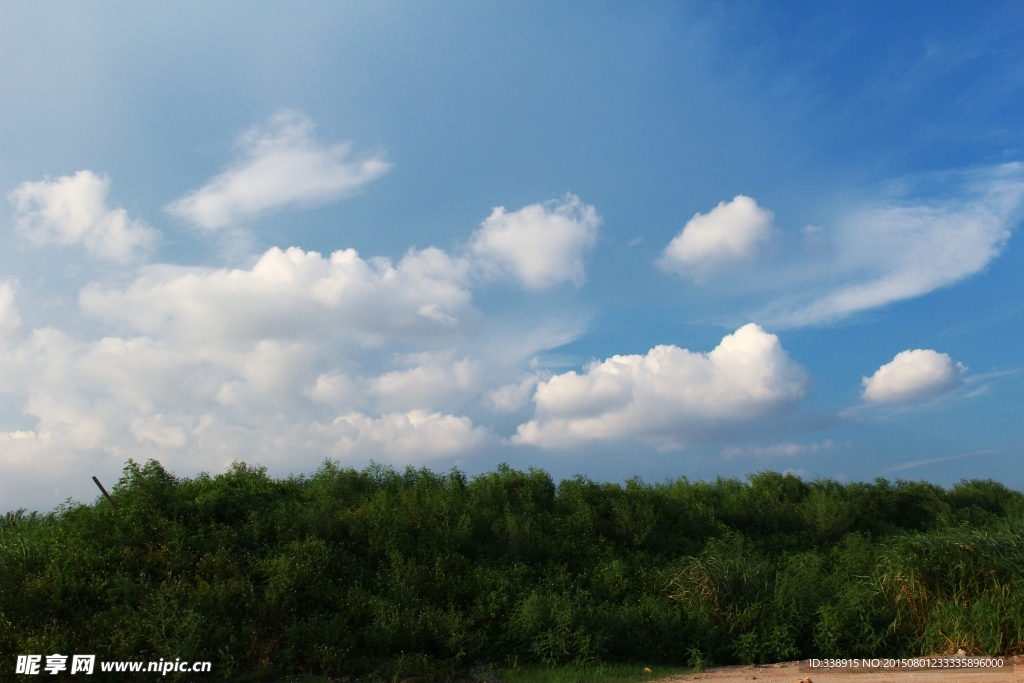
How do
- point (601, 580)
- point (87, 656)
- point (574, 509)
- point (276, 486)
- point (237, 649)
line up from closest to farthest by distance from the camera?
point (87, 656) < point (237, 649) < point (601, 580) < point (276, 486) < point (574, 509)

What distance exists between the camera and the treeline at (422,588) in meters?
10.4

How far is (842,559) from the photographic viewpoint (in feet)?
53.5

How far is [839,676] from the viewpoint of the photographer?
1031 cm

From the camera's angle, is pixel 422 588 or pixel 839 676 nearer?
pixel 839 676

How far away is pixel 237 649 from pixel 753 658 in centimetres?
803

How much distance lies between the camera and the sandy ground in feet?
31.1

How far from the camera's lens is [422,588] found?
12.7 metres

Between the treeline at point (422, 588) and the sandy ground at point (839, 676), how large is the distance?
0.74 m

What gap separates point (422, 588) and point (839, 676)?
674 centimetres

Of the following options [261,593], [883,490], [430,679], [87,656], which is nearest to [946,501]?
[883,490]

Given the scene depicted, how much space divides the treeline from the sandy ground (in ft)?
2.43

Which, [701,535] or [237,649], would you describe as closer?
[237,649]

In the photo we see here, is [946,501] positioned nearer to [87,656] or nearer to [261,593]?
[261,593]

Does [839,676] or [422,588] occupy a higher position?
[422,588]
